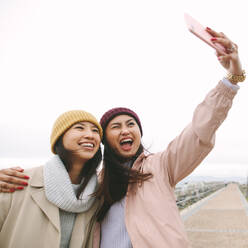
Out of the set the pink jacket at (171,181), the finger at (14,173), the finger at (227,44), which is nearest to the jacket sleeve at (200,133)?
the pink jacket at (171,181)

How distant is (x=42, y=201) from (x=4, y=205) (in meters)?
0.28

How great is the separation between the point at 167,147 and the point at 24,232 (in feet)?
4.27

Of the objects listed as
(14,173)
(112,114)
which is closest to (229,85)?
(112,114)

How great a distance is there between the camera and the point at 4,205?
6.20 feet

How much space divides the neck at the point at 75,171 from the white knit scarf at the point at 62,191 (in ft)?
0.54

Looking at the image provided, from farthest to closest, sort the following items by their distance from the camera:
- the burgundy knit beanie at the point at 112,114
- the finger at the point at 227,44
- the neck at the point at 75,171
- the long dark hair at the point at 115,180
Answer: the burgundy knit beanie at the point at 112,114 < the neck at the point at 75,171 < the long dark hair at the point at 115,180 < the finger at the point at 227,44

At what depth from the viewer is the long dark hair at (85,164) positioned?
7.55ft

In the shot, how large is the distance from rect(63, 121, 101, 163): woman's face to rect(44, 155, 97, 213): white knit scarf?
17cm

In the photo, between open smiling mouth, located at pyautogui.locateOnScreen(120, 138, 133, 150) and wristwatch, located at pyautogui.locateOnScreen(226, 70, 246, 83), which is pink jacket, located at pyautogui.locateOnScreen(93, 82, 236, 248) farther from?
open smiling mouth, located at pyautogui.locateOnScreen(120, 138, 133, 150)

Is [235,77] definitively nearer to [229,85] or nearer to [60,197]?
[229,85]

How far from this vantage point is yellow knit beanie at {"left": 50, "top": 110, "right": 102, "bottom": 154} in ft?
7.65

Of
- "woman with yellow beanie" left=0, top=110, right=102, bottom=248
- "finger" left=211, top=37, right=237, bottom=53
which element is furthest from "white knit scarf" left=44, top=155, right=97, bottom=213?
"finger" left=211, top=37, right=237, bottom=53

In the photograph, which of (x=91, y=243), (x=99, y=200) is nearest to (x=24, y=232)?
(x=91, y=243)

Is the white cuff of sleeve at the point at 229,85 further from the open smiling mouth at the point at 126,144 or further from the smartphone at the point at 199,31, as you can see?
the open smiling mouth at the point at 126,144
